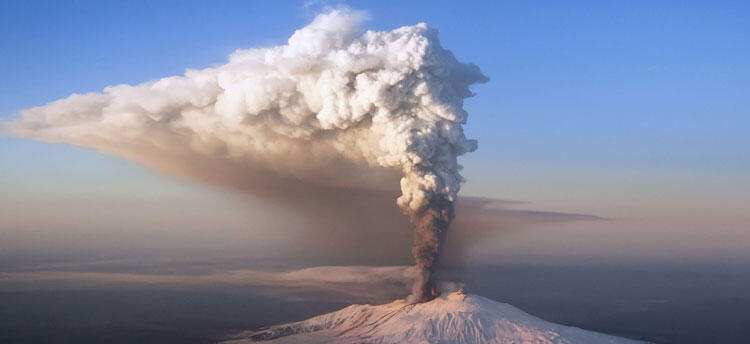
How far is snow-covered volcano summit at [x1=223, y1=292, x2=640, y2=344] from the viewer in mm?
40656

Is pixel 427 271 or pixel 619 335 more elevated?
pixel 427 271

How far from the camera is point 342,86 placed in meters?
40.8

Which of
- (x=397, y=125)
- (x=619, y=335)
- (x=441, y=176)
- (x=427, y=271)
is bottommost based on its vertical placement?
(x=619, y=335)

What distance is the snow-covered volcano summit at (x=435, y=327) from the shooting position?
40656mm

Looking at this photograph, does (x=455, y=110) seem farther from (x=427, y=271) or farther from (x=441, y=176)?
(x=427, y=271)

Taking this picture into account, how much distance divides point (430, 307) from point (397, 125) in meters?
12.2

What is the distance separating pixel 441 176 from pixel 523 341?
38.6 feet

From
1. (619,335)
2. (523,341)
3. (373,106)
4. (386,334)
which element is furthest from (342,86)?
(619,335)

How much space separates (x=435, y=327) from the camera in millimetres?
40656

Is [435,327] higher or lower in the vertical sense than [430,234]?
lower

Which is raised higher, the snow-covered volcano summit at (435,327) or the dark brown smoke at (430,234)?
the dark brown smoke at (430,234)

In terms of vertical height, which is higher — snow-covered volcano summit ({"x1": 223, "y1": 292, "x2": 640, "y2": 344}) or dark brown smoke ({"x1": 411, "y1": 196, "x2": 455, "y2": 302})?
dark brown smoke ({"x1": 411, "y1": 196, "x2": 455, "y2": 302})

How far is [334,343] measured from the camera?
42.2 metres

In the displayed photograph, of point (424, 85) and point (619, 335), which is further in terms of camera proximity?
point (619, 335)
